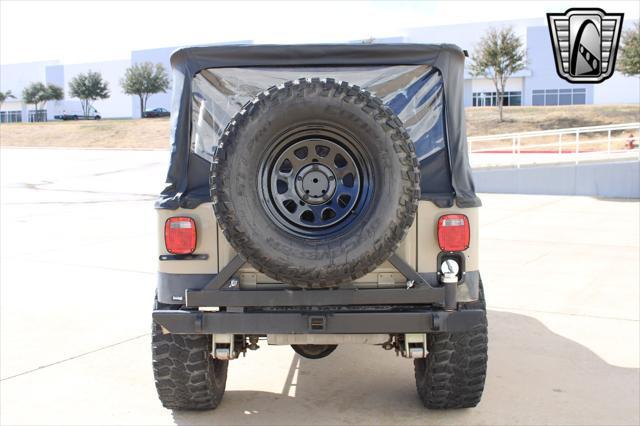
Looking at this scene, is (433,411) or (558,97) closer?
(433,411)

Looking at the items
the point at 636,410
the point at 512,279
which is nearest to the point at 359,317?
the point at 636,410

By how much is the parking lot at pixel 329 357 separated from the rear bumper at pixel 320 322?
31.2 inches

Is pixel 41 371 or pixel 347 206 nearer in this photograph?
pixel 347 206

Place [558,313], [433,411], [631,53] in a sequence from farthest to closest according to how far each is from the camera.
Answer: [631,53] < [558,313] < [433,411]

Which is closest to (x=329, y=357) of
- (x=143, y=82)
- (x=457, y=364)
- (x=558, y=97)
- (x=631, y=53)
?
(x=457, y=364)

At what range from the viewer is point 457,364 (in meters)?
4.20

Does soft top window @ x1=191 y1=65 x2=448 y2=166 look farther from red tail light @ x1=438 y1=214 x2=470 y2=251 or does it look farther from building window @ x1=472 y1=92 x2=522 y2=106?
building window @ x1=472 y1=92 x2=522 y2=106

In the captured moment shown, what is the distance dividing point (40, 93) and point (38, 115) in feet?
17.6

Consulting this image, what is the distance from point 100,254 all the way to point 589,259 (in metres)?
6.34

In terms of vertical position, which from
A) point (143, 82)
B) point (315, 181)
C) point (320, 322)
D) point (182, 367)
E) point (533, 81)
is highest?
point (143, 82)

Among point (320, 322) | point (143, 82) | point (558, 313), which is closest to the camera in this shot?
point (320, 322)

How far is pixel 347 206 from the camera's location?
3742 millimetres

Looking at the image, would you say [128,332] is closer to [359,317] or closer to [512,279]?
[359,317]

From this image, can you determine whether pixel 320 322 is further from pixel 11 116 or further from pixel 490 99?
pixel 11 116
